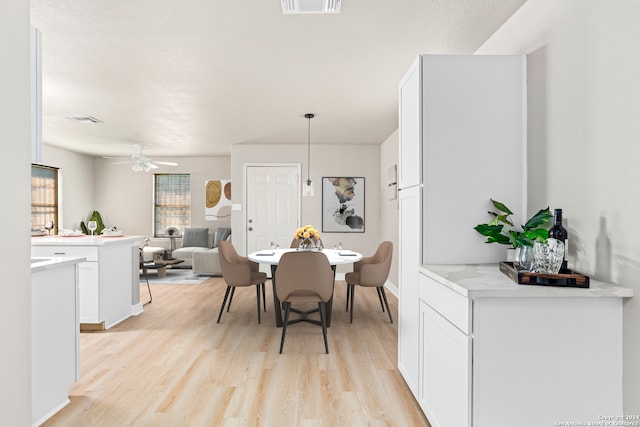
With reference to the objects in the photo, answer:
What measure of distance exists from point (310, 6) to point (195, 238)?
6.48 m

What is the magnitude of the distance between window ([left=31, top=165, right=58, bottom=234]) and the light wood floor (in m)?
4.16

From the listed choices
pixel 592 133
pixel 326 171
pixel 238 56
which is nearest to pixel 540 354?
pixel 592 133

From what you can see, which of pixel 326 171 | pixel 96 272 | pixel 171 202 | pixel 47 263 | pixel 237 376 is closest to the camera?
pixel 47 263

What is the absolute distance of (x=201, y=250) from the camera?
24.8 feet

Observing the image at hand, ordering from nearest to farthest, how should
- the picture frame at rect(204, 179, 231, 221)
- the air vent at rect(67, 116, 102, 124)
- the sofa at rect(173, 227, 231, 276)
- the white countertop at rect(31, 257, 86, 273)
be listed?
the white countertop at rect(31, 257, 86, 273), the air vent at rect(67, 116, 102, 124), the sofa at rect(173, 227, 231, 276), the picture frame at rect(204, 179, 231, 221)

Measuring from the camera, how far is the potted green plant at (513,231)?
173cm

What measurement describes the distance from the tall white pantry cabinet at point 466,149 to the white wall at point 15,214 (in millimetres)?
1850

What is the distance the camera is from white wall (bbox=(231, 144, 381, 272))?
691 centimetres

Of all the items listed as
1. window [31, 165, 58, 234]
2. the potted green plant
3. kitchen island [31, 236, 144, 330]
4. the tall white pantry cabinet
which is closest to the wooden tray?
the potted green plant

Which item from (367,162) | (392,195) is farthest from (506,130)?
(367,162)

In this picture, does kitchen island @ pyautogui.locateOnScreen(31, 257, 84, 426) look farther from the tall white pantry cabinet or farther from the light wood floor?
the tall white pantry cabinet

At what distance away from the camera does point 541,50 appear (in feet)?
7.04

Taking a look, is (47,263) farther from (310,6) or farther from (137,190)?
(137,190)

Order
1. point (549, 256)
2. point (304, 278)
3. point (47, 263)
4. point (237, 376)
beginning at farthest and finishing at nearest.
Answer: point (304, 278) < point (237, 376) < point (47, 263) < point (549, 256)
